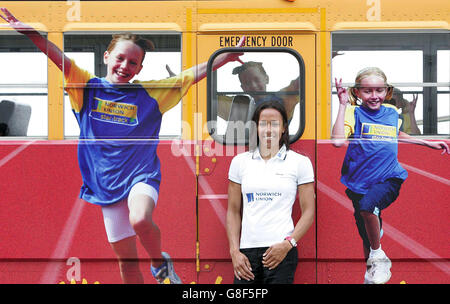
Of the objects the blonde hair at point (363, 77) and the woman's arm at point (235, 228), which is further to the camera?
the blonde hair at point (363, 77)

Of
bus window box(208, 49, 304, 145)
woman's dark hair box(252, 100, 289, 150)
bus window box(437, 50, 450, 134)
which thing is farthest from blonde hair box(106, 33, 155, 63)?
bus window box(437, 50, 450, 134)

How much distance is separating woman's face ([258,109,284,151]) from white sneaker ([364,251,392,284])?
1265 mm

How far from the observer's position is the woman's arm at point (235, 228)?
147 inches

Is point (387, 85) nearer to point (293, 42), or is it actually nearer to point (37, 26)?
point (293, 42)

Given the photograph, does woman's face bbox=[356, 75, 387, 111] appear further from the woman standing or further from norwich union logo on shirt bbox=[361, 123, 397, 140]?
the woman standing

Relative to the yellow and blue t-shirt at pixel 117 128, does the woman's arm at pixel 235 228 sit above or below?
below

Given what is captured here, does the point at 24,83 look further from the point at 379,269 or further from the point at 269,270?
the point at 379,269

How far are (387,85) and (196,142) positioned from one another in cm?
159

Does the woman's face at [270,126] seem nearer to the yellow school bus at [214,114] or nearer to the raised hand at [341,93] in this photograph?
the yellow school bus at [214,114]

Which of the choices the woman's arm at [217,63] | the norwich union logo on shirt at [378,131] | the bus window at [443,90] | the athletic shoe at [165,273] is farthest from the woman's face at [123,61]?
the bus window at [443,90]

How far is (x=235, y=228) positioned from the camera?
3.82 m

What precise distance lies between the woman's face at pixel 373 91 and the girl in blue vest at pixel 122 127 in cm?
104

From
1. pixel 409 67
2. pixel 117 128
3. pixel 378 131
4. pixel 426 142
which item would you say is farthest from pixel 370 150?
pixel 117 128

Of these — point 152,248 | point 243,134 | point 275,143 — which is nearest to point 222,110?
point 243,134
